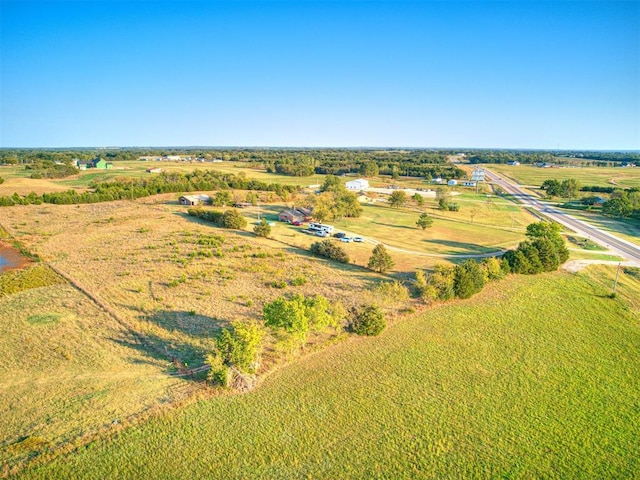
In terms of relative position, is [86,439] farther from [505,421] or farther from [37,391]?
[505,421]

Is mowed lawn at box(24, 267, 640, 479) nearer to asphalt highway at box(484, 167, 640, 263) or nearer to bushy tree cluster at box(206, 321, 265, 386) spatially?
bushy tree cluster at box(206, 321, 265, 386)

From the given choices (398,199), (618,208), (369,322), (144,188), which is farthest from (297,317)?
(618,208)

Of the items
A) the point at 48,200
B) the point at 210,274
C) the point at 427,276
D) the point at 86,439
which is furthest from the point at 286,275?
the point at 48,200

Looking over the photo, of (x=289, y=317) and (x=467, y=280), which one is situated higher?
(x=289, y=317)

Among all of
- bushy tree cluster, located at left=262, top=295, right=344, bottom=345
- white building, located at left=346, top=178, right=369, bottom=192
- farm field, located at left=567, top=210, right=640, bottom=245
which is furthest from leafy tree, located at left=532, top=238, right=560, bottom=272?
white building, located at left=346, top=178, right=369, bottom=192

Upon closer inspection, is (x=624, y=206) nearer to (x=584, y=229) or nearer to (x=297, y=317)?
(x=584, y=229)
